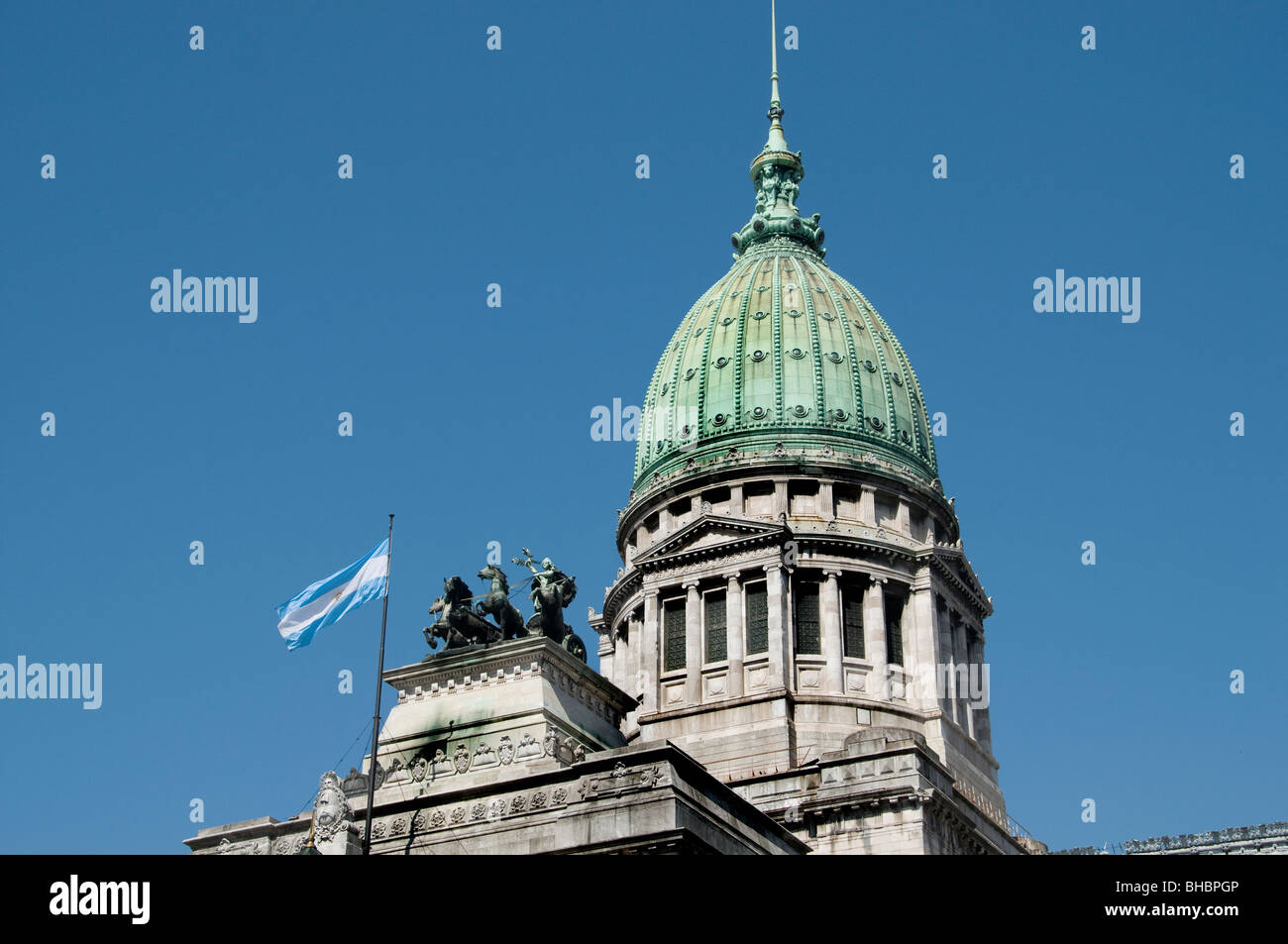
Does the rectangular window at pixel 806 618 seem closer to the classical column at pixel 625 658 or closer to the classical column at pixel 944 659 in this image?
the classical column at pixel 944 659

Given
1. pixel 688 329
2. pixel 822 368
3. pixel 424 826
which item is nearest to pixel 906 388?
pixel 822 368

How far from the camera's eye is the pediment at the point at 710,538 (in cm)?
8588

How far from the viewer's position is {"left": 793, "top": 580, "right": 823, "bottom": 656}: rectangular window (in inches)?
3351

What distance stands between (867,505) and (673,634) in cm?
1149

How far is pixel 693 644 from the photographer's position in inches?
3396

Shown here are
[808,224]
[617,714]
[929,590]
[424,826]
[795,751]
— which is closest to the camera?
[424,826]

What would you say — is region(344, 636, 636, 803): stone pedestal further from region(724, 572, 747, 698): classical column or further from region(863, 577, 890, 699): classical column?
region(863, 577, 890, 699): classical column

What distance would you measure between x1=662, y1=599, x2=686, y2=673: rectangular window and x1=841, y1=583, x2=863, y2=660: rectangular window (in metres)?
7.86

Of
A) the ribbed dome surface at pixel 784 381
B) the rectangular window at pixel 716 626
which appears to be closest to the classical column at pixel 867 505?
the ribbed dome surface at pixel 784 381

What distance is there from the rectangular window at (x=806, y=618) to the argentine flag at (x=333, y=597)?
102ft
